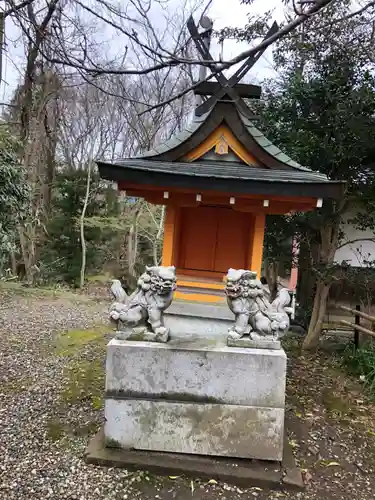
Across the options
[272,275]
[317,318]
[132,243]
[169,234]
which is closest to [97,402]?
[169,234]

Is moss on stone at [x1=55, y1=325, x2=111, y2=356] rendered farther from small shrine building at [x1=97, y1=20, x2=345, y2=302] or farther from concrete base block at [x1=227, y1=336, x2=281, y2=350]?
concrete base block at [x1=227, y1=336, x2=281, y2=350]

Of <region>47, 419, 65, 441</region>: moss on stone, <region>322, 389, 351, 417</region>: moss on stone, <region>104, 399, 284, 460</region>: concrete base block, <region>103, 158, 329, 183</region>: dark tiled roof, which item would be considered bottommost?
<region>47, 419, 65, 441</region>: moss on stone

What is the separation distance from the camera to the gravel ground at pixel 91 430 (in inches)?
105

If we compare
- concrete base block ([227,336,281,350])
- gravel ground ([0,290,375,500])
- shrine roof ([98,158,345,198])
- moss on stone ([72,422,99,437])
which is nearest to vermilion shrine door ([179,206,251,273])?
shrine roof ([98,158,345,198])

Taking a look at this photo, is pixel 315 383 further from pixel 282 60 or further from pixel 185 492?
pixel 282 60

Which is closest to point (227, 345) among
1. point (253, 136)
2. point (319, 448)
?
point (319, 448)

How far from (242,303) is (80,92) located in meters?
11.0

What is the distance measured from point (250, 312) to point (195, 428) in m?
0.92

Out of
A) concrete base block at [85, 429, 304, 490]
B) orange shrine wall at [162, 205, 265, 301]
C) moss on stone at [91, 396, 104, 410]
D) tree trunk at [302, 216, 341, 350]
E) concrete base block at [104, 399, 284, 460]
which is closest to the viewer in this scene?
concrete base block at [85, 429, 304, 490]

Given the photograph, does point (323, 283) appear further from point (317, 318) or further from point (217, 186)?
point (217, 186)

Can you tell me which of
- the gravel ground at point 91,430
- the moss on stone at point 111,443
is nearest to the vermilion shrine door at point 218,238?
→ the gravel ground at point 91,430

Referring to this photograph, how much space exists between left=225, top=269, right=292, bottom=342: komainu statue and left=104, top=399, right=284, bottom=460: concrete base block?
0.53 m

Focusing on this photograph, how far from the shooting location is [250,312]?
3.13m

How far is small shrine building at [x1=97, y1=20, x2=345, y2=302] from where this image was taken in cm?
345
